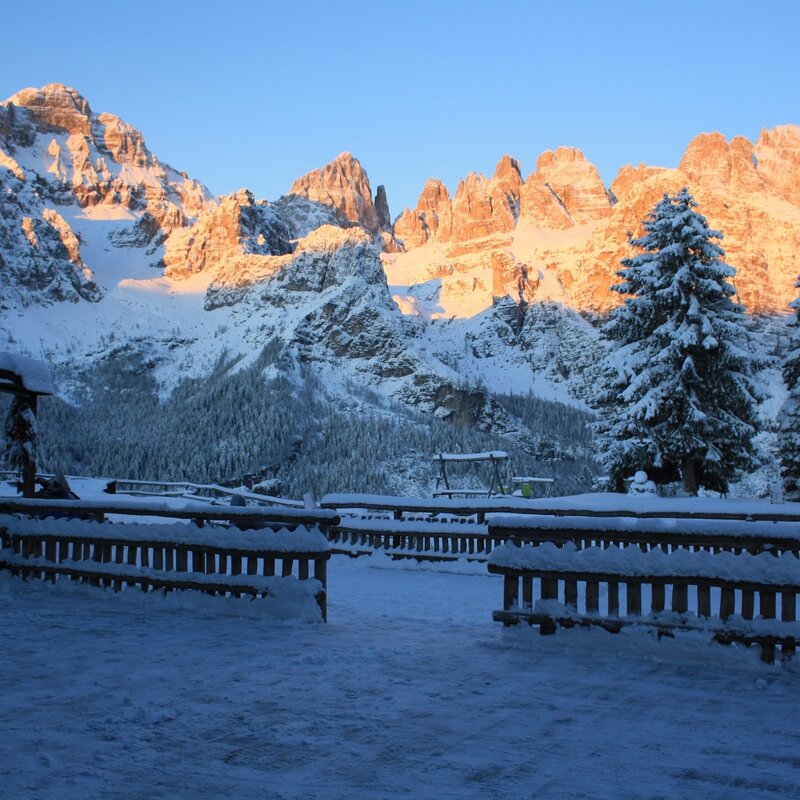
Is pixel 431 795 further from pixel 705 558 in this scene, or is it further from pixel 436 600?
pixel 436 600

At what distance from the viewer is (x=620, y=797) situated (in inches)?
159

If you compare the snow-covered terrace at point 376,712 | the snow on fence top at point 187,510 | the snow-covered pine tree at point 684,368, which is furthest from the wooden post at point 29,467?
the snow-covered pine tree at point 684,368

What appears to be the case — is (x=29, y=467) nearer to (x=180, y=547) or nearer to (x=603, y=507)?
(x=180, y=547)

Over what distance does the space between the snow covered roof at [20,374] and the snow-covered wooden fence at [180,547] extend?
2.67 metres

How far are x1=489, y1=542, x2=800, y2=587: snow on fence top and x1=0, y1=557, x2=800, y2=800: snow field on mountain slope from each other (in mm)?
610

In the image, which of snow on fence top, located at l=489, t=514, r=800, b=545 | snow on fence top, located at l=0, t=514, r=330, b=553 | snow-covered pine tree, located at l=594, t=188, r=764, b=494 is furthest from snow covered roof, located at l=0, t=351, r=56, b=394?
snow-covered pine tree, located at l=594, t=188, r=764, b=494

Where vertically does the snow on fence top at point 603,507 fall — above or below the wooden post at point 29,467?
below

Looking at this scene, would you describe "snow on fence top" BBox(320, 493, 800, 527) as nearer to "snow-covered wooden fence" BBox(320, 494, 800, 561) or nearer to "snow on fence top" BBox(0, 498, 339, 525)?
"snow-covered wooden fence" BBox(320, 494, 800, 561)

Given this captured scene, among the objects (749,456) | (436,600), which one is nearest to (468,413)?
(749,456)

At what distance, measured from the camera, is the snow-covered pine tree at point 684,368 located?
2492 cm

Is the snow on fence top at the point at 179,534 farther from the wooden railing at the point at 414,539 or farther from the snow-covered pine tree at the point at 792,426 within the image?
the snow-covered pine tree at the point at 792,426

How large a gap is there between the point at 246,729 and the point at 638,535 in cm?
491

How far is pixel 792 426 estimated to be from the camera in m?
27.8

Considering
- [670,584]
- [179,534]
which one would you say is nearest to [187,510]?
[179,534]
